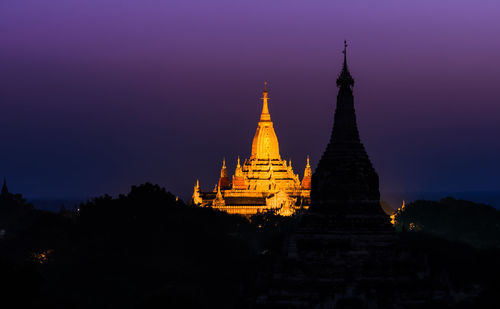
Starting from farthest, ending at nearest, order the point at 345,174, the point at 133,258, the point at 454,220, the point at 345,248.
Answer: the point at 454,220, the point at 133,258, the point at 345,174, the point at 345,248

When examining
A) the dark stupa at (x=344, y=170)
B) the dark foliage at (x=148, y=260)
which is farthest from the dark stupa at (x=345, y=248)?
the dark foliage at (x=148, y=260)

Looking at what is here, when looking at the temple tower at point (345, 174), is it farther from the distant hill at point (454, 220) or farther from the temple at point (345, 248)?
the distant hill at point (454, 220)

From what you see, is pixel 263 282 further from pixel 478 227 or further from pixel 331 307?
pixel 478 227

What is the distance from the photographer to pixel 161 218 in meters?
124

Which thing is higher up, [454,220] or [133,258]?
[454,220]

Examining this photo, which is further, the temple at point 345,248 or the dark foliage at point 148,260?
the dark foliage at point 148,260

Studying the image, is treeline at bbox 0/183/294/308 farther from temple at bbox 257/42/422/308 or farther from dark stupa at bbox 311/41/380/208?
dark stupa at bbox 311/41/380/208

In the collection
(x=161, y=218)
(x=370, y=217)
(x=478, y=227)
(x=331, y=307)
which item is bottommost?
(x=331, y=307)

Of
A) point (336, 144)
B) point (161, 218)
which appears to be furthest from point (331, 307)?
point (161, 218)

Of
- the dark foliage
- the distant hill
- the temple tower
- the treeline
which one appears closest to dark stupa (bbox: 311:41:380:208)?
the temple tower

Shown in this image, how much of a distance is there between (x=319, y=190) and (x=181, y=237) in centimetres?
3365

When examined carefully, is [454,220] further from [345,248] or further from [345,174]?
[345,248]

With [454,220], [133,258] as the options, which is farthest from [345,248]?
[454,220]

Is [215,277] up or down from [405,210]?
down
